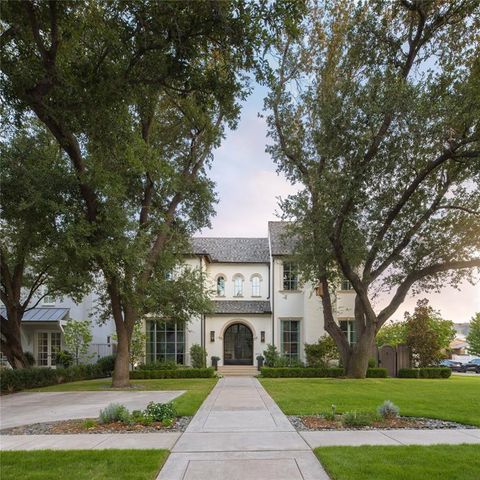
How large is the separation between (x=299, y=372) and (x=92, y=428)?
58.2 ft

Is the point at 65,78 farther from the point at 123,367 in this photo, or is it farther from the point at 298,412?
the point at 123,367

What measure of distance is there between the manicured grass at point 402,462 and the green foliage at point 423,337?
2131 centimetres

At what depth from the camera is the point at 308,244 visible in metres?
21.0

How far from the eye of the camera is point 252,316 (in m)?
30.8

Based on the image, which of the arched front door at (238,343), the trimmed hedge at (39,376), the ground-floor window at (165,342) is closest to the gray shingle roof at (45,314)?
the trimmed hedge at (39,376)

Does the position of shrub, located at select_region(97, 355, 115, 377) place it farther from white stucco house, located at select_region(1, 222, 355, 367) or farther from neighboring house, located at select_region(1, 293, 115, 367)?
neighboring house, located at select_region(1, 293, 115, 367)

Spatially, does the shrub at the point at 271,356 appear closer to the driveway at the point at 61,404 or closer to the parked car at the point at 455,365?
the driveway at the point at 61,404

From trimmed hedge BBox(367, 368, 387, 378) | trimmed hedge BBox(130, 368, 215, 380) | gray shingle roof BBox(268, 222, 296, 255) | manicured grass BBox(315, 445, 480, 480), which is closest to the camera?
manicured grass BBox(315, 445, 480, 480)

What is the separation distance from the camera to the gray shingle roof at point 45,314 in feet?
96.9

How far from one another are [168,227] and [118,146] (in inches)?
421

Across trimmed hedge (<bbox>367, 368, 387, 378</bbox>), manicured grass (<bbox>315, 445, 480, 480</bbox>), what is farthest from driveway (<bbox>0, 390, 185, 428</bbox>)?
trimmed hedge (<bbox>367, 368, 387, 378</bbox>)

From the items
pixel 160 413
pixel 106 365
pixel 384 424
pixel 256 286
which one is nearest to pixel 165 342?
pixel 106 365

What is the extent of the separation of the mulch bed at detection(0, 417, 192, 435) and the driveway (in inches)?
28.7

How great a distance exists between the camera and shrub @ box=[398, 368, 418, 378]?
2644cm
